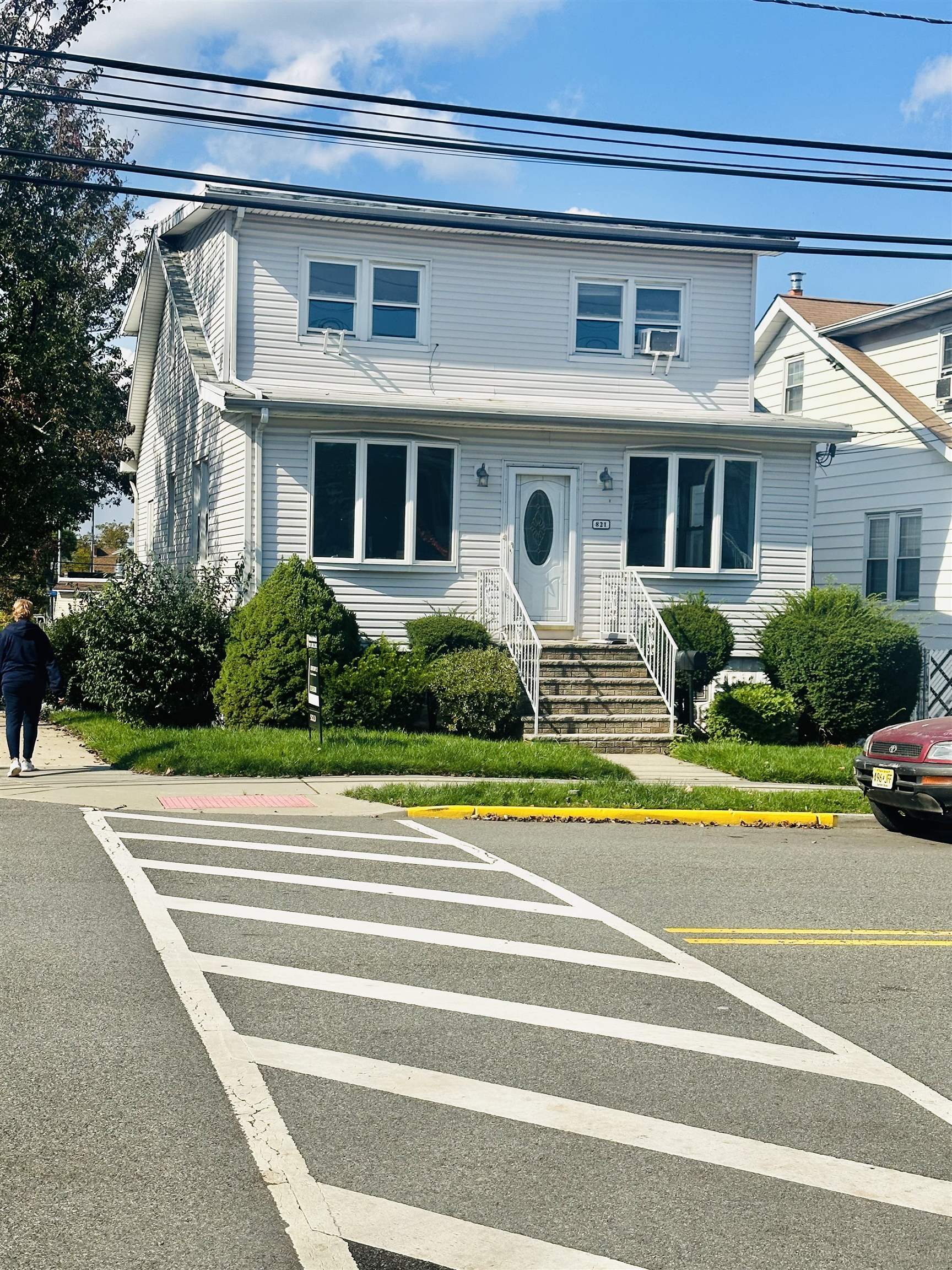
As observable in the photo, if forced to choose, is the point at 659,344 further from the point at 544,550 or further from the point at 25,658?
the point at 25,658

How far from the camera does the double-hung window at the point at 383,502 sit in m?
20.1

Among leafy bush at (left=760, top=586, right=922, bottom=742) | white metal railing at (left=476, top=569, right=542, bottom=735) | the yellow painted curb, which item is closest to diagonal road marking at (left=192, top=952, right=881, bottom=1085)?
the yellow painted curb

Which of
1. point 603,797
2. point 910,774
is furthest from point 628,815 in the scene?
point 910,774

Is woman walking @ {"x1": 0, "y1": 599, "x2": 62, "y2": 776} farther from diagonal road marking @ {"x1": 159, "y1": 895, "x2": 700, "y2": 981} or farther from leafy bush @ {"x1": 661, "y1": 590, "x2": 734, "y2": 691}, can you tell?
leafy bush @ {"x1": 661, "y1": 590, "x2": 734, "y2": 691}

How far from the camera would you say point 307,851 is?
1091cm

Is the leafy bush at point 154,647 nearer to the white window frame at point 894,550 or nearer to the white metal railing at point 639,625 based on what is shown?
the white metal railing at point 639,625

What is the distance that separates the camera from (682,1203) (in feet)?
14.8

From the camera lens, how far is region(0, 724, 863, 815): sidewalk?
13.1 metres

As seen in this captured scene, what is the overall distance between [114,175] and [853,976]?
28264 millimetres

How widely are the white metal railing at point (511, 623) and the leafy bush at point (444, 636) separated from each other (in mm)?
378

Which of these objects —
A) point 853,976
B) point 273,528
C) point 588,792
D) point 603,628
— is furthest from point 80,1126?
point 603,628

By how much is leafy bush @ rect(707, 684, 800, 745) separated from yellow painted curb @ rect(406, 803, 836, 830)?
5.18 meters

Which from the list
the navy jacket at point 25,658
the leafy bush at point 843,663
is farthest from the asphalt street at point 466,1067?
the leafy bush at point 843,663

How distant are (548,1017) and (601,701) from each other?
40.4 feet
